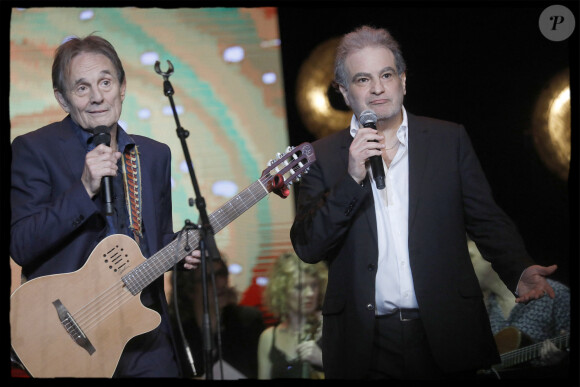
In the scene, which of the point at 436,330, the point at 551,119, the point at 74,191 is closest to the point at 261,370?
the point at 436,330

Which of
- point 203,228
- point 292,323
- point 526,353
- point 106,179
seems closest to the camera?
point 203,228

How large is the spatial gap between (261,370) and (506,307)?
4.54 ft

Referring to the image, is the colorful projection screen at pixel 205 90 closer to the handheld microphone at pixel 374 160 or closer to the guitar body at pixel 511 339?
the handheld microphone at pixel 374 160

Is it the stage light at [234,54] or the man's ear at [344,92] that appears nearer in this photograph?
the man's ear at [344,92]

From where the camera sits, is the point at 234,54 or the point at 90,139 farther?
the point at 234,54

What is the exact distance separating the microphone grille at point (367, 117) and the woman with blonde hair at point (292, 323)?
101 cm

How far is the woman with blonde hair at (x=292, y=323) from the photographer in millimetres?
3795

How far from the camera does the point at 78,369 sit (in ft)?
10.8

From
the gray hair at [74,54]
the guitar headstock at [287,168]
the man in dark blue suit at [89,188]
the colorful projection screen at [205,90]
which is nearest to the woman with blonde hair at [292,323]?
the colorful projection screen at [205,90]

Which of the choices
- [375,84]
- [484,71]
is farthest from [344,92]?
[484,71]

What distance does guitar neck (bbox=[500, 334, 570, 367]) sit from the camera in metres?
3.82

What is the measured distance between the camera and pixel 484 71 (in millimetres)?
3957

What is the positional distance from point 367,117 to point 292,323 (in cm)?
129

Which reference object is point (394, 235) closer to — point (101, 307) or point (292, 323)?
point (292, 323)
